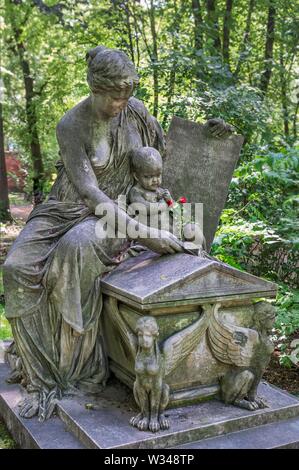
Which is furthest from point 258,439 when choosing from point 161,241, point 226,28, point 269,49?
point 269,49

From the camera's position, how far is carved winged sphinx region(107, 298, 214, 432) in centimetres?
311

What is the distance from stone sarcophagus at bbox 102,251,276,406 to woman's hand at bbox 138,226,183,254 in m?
0.05

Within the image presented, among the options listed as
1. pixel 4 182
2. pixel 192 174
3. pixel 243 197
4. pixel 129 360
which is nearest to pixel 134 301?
pixel 129 360

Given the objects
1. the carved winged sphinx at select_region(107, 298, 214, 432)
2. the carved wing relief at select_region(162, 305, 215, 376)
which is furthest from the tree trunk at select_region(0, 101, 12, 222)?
the carved wing relief at select_region(162, 305, 215, 376)

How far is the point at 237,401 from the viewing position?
3.51m

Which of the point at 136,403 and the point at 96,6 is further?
the point at 96,6

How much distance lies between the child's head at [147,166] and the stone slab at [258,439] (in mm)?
1661

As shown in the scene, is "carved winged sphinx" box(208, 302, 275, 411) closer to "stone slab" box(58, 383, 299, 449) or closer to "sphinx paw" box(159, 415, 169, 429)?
"stone slab" box(58, 383, 299, 449)

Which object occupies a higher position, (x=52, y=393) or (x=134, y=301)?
(x=134, y=301)

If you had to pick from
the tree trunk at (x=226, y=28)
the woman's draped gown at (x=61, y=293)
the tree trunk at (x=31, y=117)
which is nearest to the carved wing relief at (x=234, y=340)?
the woman's draped gown at (x=61, y=293)

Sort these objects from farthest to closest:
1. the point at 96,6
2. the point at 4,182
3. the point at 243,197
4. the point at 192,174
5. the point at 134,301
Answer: the point at 4,182
the point at 96,6
the point at 243,197
the point at 192,174
the point at 134,301
